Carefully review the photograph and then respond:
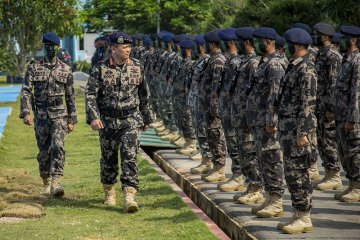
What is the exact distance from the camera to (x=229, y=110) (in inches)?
495

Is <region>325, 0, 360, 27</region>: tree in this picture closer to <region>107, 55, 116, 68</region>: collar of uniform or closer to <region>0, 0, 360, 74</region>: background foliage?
<region>0, 0, 360, 74</region>: background foliage

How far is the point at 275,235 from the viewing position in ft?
30.9

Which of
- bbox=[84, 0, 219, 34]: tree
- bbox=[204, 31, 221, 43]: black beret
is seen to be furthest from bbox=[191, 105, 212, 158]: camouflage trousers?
bbox=[84, 0, 219, 34]: tree

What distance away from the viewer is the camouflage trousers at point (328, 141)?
1262cm

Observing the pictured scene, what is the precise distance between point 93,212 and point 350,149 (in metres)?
3.04

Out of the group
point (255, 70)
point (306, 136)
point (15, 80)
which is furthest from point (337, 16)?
point (15, 80)

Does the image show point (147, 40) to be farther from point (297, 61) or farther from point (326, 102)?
point (297, 61)

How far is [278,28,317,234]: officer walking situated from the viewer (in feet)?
31.3

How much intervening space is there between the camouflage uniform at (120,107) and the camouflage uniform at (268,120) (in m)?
1.74

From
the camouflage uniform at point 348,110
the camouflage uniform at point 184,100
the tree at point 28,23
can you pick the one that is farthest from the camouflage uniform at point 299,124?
the tree at point 28,23

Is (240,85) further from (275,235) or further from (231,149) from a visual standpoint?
(275,235)

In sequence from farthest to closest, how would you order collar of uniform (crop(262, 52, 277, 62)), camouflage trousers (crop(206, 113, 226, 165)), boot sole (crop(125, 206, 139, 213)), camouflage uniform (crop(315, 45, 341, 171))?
camouflage trousers (crop(206, 113, 226, 165)) → camouflage uniform (crop(315, 45, 341, 171)) → boot sole (crop(125, 206, 139, 213)) → collar of uniform (crop(262, 52, 277, 62))

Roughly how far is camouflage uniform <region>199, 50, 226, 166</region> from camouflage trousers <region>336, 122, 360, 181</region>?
7.48 feet

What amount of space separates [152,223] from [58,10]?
2950 centimetres
